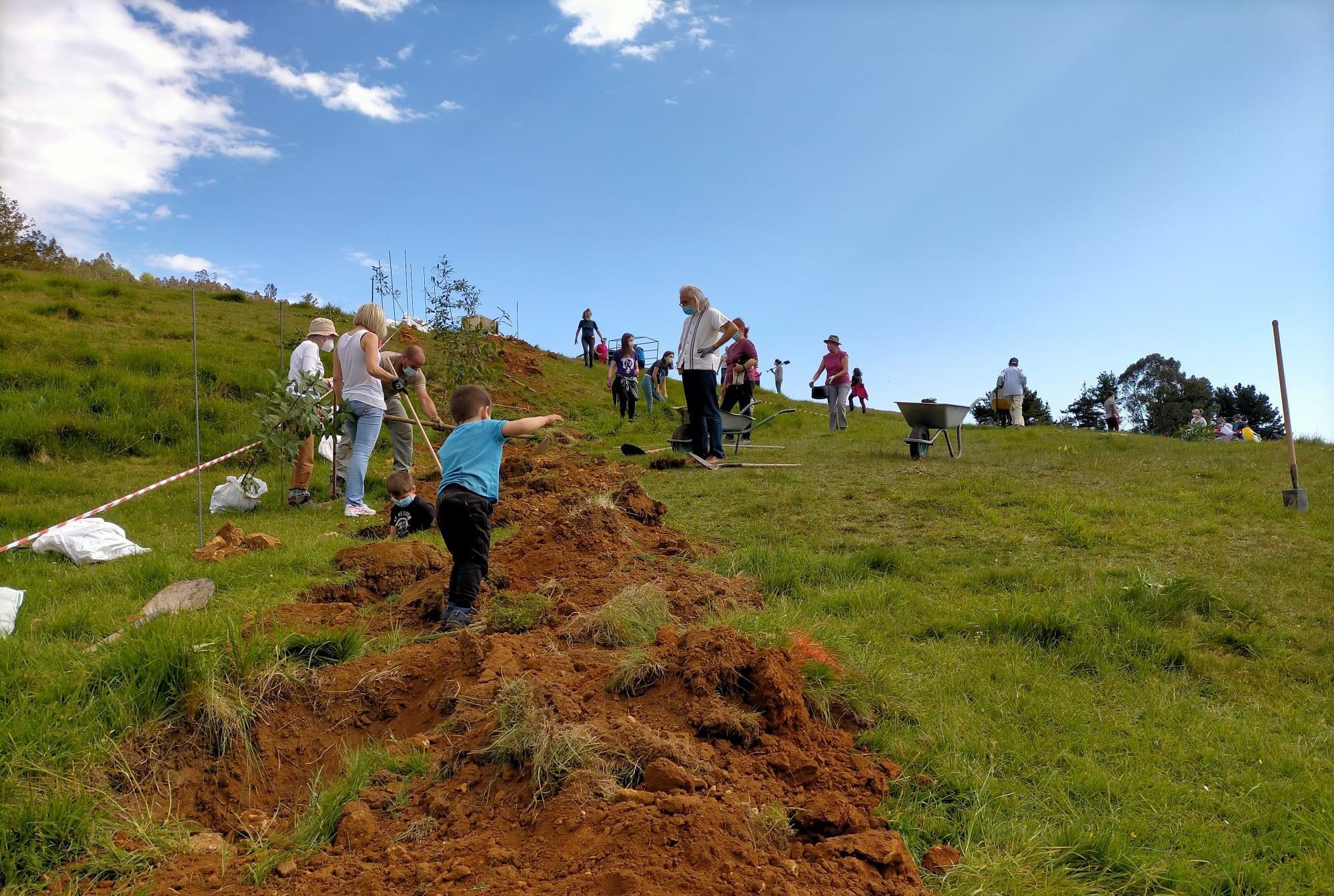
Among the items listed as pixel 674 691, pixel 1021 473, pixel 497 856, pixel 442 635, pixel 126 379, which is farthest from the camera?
pixel 126 379

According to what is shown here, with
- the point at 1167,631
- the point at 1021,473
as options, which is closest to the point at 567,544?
the point at 1167,631

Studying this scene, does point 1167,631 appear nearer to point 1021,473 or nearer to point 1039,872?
point 1039,872

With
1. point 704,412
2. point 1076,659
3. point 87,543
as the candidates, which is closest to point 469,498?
point 1076,659

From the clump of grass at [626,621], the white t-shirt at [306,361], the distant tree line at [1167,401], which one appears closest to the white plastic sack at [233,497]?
the white t-shirt at [306,361]

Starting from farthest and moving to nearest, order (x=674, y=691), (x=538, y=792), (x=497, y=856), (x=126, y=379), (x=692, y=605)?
(x=126, y=379) → (x=692, y=605) → (x=674, y=691) → (x=538, y=792) → (x=497, y=856)

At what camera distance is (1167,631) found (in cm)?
453

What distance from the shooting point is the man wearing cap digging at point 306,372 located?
8531 mm

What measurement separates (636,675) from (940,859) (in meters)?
1.29

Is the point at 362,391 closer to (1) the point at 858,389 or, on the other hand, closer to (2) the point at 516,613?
(2) the point at 516,613

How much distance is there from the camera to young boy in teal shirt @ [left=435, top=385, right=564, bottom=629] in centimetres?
457

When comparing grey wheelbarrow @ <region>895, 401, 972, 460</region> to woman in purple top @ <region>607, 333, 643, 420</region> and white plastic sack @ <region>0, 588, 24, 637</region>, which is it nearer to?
woman in purple top @ <region>607, 333, 643, 420</region>

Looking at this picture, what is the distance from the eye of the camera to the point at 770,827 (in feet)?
8.16

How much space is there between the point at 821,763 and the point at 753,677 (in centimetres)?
43

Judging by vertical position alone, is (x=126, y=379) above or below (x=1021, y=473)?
above
